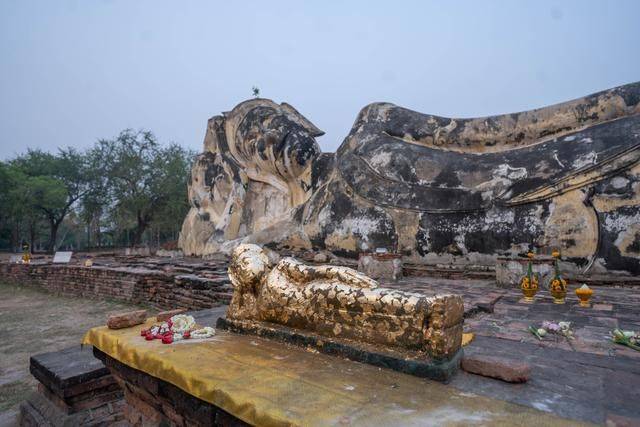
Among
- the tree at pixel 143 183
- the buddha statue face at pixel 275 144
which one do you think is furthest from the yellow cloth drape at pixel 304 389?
the tree at pixel 143 183

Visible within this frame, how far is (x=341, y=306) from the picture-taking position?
1931mm

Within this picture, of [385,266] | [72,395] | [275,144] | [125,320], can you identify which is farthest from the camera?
[275,144]

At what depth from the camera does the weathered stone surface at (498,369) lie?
1673mm

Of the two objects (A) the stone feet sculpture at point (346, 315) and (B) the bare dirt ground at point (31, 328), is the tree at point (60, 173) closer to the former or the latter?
(B) the bare dirt ground at point (31, 328)

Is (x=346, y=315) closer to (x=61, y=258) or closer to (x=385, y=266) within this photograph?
(x=385, y=266)

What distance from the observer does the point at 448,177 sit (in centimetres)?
606

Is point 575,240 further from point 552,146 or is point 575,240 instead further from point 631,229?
point 552,146

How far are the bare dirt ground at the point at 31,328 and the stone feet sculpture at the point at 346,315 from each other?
2155 mm

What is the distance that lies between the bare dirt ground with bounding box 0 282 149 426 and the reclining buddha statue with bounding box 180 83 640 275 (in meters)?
3.16

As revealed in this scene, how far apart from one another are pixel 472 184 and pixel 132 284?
5.69m

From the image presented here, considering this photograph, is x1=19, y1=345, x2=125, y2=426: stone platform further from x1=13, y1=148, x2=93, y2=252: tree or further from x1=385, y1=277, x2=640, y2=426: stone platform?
x1=13, y1=148, x2=93, y2=252: tree

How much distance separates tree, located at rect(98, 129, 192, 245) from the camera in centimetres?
2188

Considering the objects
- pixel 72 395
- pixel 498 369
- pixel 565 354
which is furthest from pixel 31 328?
pixel 565 354

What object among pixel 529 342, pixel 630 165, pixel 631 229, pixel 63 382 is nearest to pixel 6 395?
pixel 63 382
